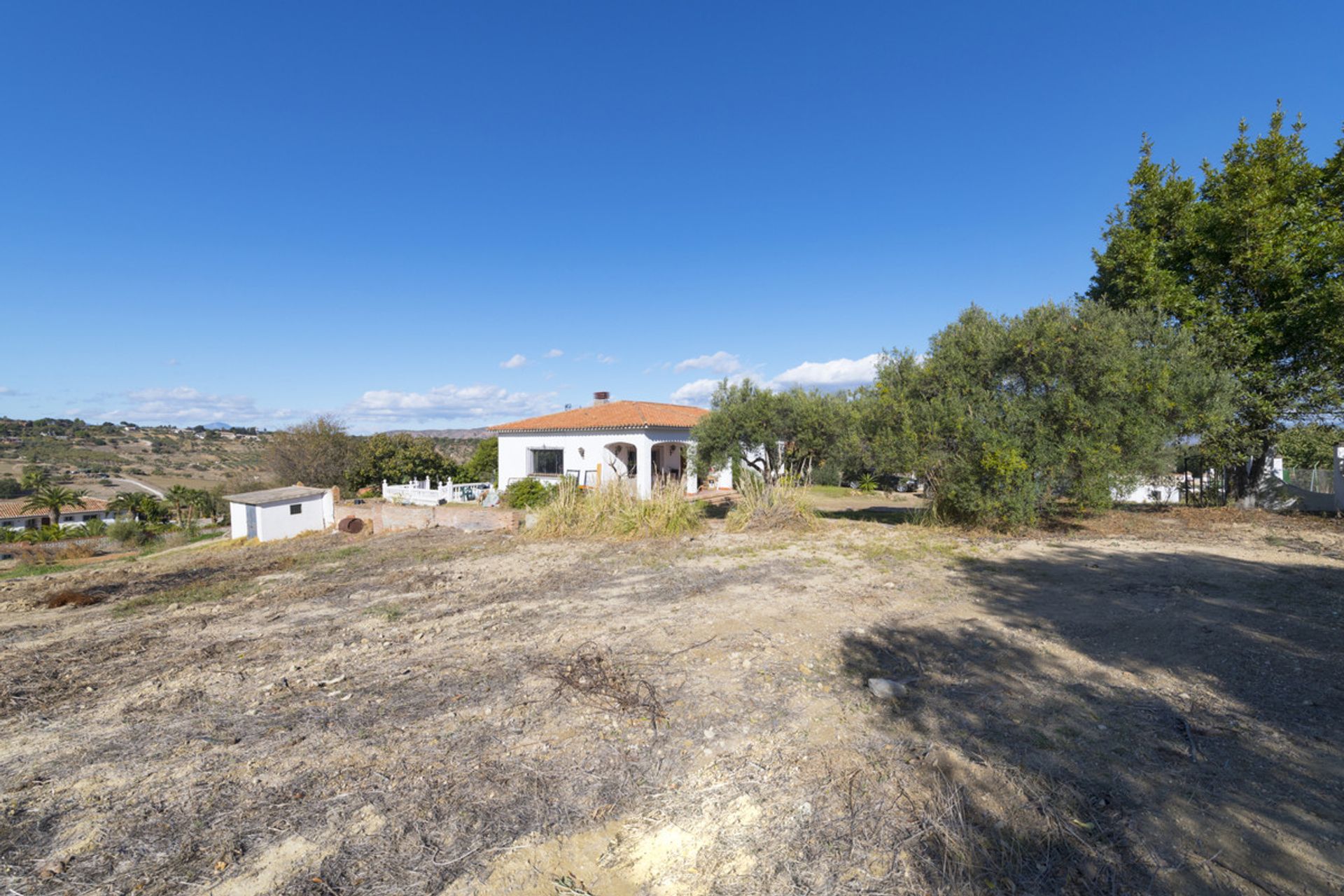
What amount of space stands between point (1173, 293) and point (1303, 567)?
7.63 metres

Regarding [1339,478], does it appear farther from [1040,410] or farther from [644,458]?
[644,458]

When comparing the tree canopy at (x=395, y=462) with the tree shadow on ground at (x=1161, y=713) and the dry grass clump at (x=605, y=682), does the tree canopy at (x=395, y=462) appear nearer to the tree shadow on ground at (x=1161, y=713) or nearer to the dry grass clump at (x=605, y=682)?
the dry grass clump at (x=605, y=682)

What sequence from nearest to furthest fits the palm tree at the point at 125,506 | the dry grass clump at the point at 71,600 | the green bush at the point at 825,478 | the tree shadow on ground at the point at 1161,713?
the tree shadow on ground at the point at 1161,713 < the dry grass clump at the point at 71,600 < the green bush at the point at 825,478 < the palm tree at the point at 125,506

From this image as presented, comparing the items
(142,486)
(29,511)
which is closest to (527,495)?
(29,511)

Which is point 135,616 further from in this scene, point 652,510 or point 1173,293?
point 1173,293

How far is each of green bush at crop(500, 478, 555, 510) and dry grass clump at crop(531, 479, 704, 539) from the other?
131 inches

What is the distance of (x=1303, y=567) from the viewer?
734cm

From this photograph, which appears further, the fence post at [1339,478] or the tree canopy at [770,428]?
the tree canopy at [770,428]

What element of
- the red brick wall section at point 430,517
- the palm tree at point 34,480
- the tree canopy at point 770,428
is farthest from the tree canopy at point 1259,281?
the palm tree at point 34,480

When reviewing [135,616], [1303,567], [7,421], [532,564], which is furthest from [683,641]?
[7,421]

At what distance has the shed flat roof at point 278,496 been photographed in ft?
71.8

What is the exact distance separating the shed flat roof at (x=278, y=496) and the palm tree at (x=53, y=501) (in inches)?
936

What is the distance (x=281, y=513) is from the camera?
72.0 feet

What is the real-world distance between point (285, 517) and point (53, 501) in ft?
91.4
